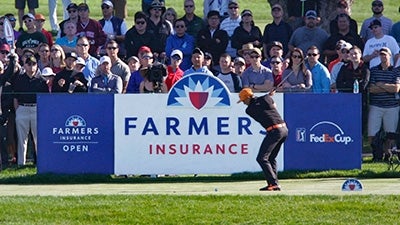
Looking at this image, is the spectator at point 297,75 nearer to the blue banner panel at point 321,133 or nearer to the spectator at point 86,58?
the blue banner panel at point 321,133

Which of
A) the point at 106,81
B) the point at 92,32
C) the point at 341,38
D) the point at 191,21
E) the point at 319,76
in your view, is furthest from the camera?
the point at 191,21

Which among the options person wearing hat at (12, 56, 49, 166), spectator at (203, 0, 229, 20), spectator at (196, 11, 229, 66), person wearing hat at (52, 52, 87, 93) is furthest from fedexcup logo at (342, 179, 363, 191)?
spectator at (203, 0, 229, 20)

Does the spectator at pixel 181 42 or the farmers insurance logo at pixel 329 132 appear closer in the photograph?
Result: the farmers insurance logo at pixel 329 132

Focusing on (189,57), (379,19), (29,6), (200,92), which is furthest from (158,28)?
(29,6)

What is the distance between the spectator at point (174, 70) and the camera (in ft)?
76.3

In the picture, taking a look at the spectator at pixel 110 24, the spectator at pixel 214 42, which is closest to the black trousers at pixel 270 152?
the spectator at pixel 214 42

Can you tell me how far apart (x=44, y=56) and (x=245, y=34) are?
395 centimetres

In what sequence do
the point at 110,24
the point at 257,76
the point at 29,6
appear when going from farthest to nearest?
the point at 29,6 < the point at 110,24 < the point at 257,76

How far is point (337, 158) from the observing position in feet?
73.8

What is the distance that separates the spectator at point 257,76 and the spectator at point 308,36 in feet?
6.71

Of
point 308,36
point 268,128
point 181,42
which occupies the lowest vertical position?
point 268,128

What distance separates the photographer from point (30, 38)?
2602 cm

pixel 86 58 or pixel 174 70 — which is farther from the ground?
pixel 86 58

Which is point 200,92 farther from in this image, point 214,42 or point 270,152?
point 214,42
